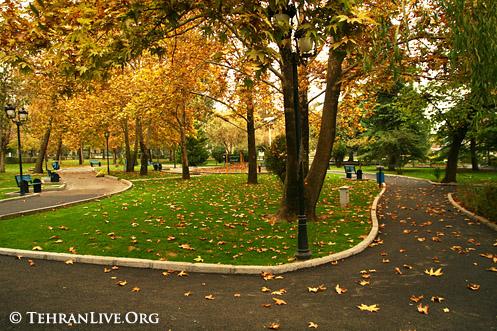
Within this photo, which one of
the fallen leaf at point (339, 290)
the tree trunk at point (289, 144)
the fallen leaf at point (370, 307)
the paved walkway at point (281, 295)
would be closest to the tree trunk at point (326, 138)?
the tree trunk at point (289, 144)

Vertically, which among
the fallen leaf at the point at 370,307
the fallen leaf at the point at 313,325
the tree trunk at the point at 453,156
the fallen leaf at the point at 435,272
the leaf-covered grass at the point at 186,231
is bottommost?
the fallen leaf at the point at 435,272

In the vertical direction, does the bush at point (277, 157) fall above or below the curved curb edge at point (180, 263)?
above

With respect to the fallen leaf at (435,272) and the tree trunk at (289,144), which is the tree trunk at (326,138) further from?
the fallen leaf at (435,272)

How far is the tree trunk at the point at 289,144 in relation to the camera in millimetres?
9469

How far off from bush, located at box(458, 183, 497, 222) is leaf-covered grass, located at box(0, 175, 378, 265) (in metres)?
Result: 3.50

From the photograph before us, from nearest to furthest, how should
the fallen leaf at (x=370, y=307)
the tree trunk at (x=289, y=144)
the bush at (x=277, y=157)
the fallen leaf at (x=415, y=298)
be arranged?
1. the fallen leaf at (x=370, y=307)
2. the fallen leaf at (x=415, y=298)
3. the tree trunk at (x=289, y=144)
4. the bush at (x=277, y=157)

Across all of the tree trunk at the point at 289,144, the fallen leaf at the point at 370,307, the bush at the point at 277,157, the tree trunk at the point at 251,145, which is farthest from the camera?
the tree trunk at the point at 251,145

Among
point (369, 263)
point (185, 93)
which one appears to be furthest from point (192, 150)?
point (369, 263)

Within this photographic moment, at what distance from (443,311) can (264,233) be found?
4.84 meters

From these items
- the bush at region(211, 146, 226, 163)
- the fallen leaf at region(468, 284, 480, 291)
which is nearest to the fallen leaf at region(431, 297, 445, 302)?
the fallen leaf at region(468, 284, 480, 291)

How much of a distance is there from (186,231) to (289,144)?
3.93 metres

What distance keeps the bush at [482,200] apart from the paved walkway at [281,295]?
330cm

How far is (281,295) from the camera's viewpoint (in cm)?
494

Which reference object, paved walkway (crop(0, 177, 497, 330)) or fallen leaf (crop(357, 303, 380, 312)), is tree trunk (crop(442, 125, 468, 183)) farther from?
fallen leaf (crop(357, 303, 380, 312))
